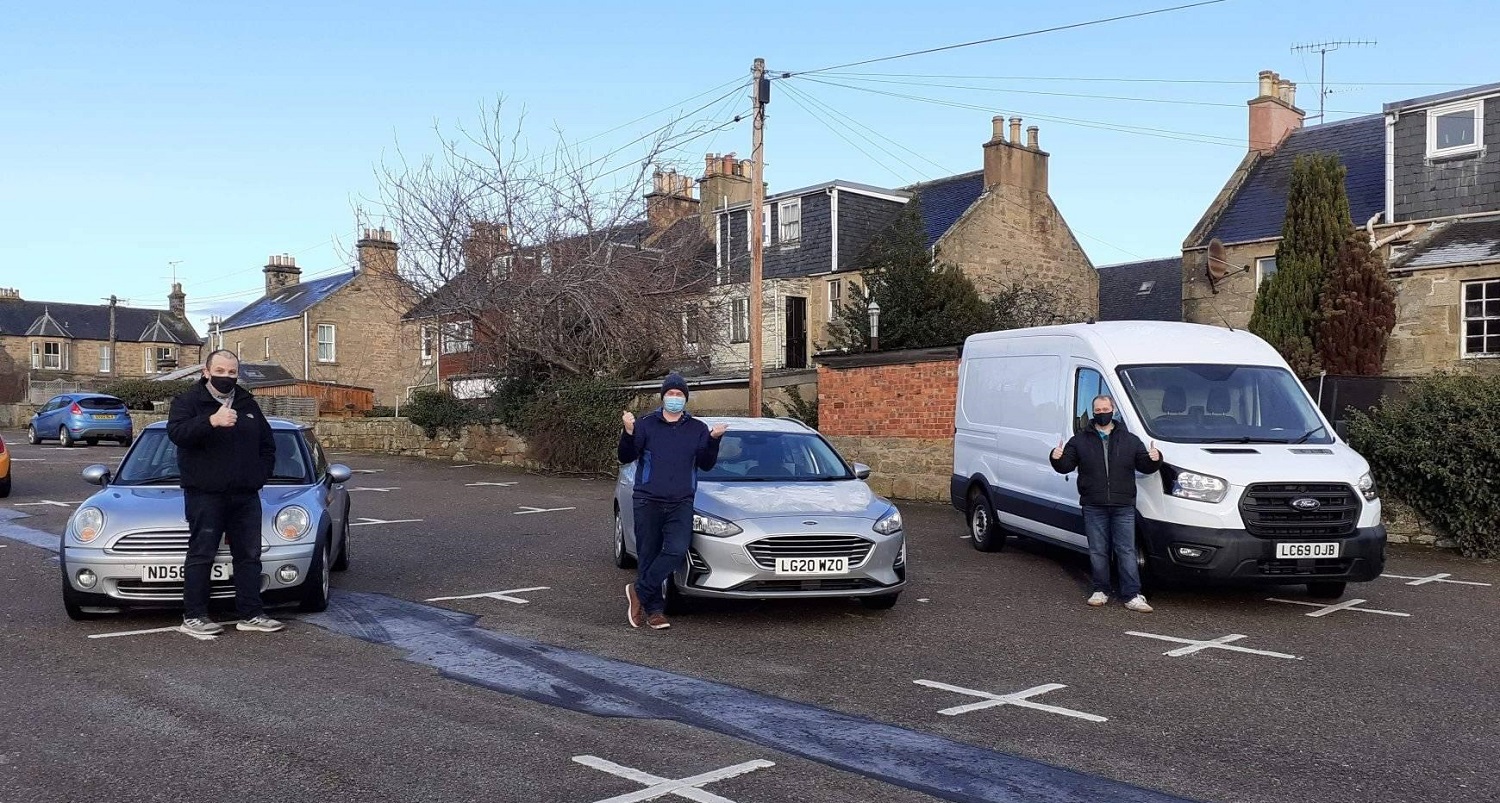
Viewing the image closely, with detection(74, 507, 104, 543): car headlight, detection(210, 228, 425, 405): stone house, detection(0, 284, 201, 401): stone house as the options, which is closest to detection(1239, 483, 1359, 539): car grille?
detection(74, 507, 104, 543): car headlight

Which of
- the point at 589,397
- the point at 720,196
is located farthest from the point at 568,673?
the point at 720,196

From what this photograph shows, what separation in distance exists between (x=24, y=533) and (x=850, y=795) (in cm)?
1232

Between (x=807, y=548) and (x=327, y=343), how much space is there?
48.5 metres

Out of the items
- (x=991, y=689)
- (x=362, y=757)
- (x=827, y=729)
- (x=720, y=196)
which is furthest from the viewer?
(x=720, y=196)

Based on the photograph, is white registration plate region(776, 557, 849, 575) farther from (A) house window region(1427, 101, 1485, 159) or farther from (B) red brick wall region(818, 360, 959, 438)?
(A) house window region(1427, 101, 1485, 159)

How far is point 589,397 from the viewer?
24.8 metres

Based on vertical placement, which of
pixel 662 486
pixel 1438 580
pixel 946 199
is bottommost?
pixel 1438 580

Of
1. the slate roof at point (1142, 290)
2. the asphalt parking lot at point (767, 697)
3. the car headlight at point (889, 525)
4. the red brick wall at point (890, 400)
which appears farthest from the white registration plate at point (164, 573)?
the slate roof at point (1142, 290)

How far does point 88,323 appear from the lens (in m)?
71.1

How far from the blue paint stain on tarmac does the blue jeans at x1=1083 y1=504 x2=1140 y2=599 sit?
13.0 feet

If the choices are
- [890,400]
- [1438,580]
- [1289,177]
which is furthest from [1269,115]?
[1438,580]

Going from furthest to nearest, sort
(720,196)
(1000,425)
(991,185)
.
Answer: (720,196) → (991,185) → (1000,425)

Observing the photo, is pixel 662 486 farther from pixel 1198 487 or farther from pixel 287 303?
pixel 287 303

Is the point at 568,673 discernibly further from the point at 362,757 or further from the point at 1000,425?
the point at 1000,425
